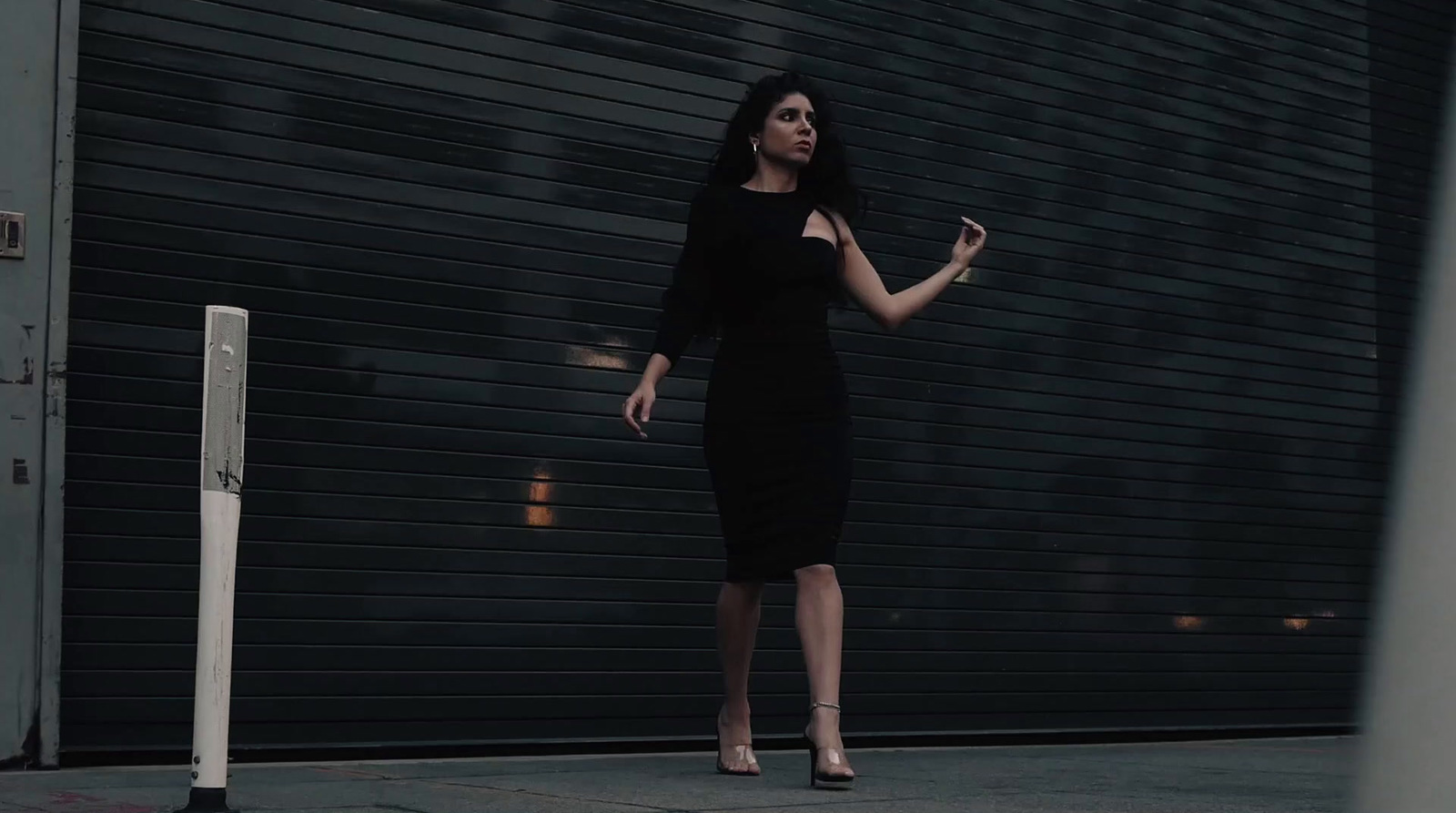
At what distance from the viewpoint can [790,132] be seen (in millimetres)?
4785

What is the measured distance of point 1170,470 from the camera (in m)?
7.84

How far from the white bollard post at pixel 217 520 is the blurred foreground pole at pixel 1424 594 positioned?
7.43ft

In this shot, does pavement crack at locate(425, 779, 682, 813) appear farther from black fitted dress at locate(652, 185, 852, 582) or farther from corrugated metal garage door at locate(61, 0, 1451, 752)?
corrugated metal garage door at locate(61, 0, 1451, 752)

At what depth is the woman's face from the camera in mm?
4781

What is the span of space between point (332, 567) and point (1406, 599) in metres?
4.61

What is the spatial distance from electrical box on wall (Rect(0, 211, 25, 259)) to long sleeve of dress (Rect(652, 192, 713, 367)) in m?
1.85

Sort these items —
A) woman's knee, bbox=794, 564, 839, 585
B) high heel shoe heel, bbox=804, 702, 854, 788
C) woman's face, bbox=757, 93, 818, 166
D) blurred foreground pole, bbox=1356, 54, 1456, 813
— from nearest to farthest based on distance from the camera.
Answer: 1. blurred foreground pole, bbox=1356, 54, 1456, 813
2. high heel shoe heel, bbox=804, 702, 854, 788
3. woman's knee, bbox=794, 564, 839, 585
4. woman's face, bbox=757, 93, 818, 166

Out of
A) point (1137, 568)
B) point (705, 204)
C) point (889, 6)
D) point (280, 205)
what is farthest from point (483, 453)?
point (1137, 568)

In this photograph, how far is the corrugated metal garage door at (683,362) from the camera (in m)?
5.26

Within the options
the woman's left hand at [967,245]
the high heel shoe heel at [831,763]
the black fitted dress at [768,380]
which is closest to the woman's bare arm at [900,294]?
the woman's left hand at [967,245]

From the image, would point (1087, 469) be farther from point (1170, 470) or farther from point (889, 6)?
point (889, 6)

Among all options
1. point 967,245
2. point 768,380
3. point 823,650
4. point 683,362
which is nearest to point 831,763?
point 823,650

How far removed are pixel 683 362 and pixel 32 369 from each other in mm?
2388

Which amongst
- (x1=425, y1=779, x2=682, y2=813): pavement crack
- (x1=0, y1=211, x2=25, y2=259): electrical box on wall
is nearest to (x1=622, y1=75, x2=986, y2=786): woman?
(x1=425, y1=779, x2=682, y2=813): pavement crack
